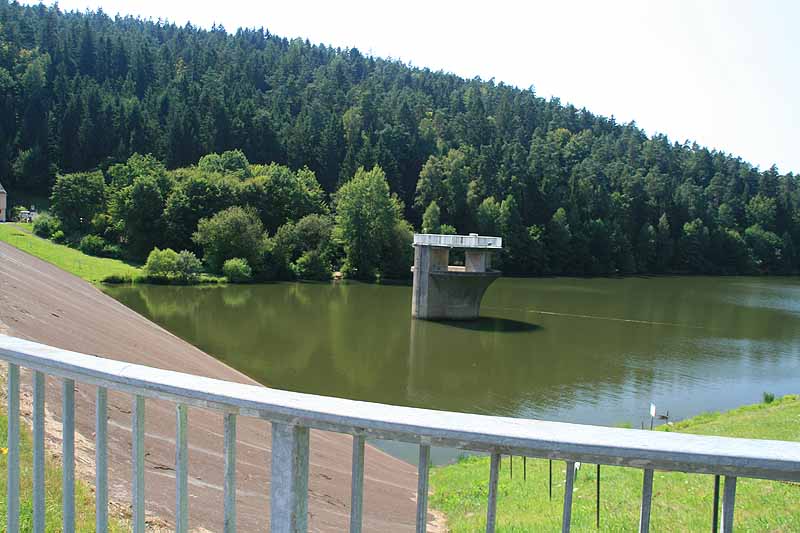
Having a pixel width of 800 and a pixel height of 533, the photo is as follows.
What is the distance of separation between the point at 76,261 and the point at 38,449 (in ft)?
183

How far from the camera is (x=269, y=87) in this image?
136000 millimetres

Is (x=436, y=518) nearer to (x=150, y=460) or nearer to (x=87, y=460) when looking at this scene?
(x=150, y=460)

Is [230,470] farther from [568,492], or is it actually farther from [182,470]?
[568,492]

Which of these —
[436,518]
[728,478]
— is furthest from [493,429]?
[436,518]

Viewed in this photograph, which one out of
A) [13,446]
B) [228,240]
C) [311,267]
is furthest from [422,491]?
[311,267]

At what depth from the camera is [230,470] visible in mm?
2518

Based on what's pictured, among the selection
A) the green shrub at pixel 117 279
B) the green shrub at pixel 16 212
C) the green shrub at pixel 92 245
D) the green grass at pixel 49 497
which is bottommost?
the green shrub at pixel 117 279

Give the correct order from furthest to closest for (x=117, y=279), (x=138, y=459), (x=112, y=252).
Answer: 1. (x=112, y=252)
2. (x=117, y=279)
3. (x=138, y=459)

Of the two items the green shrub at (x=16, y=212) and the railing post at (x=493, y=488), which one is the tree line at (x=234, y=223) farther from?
the railing post at (x=493, y=488)

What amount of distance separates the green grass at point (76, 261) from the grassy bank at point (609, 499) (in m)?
40.5

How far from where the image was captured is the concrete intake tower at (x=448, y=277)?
4206 centimetres

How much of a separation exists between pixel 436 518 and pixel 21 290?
1437 cm

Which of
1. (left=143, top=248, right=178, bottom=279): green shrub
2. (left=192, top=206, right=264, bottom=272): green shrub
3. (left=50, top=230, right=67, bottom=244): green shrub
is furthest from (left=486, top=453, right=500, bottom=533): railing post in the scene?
(left=50, top=230, right=67, bottom=244): green shrub

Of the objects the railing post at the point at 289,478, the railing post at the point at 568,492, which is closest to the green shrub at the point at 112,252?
the railing post at the point at 289,478
